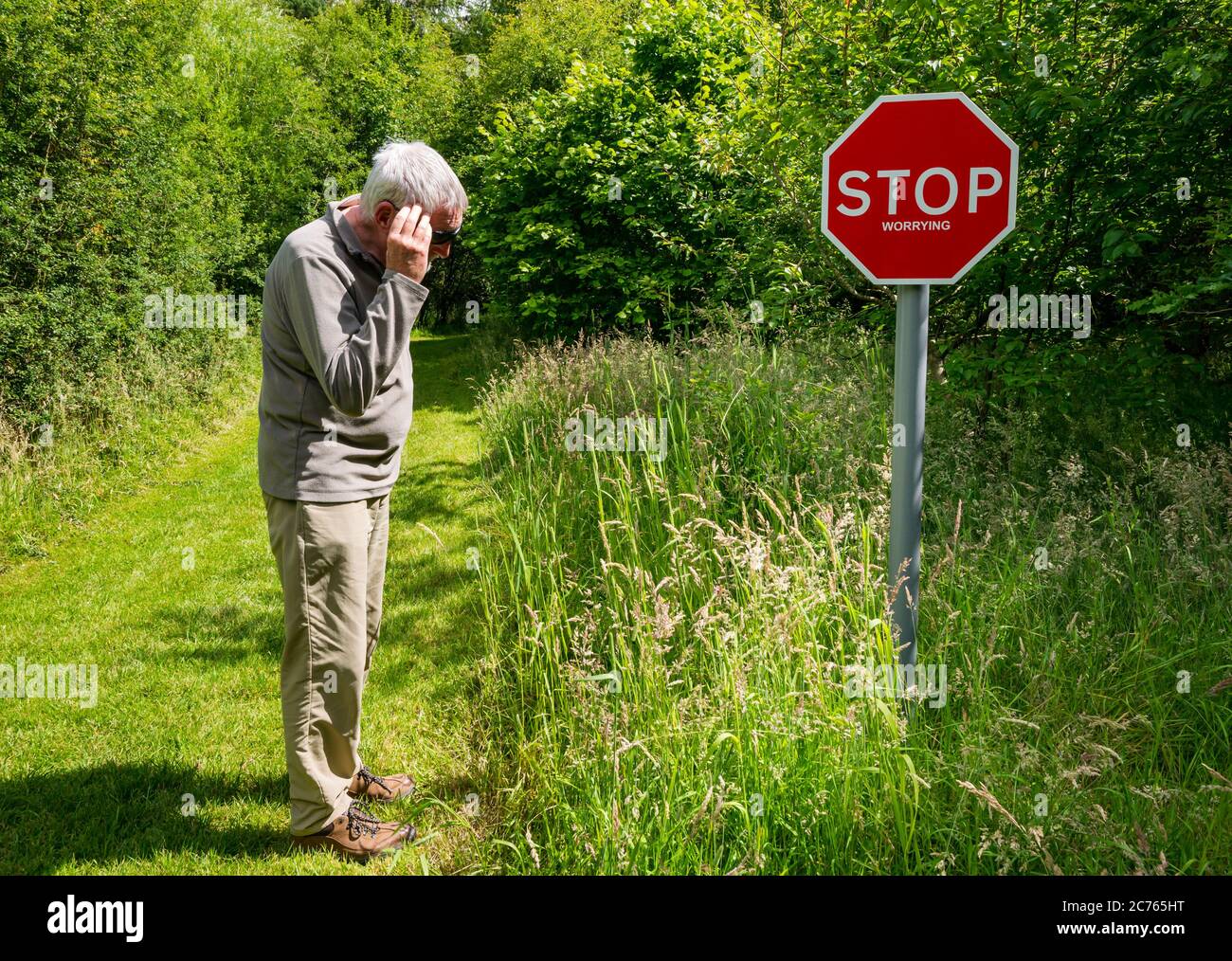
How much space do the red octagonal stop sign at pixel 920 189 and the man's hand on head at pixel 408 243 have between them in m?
1.40

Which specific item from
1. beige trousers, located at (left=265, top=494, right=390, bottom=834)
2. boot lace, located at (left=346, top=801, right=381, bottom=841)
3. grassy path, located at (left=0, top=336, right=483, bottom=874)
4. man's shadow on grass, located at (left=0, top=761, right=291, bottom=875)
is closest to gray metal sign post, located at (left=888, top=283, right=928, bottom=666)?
grassy path, located at (left=0, top=336, right=483, bottom=874)

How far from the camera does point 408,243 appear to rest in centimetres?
272

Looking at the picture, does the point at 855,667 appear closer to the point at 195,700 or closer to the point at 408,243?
the point at 408,243

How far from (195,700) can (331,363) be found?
2.40 meters

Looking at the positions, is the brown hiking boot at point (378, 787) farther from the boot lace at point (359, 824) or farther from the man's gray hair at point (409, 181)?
the man's gray hair at point (409, 181)

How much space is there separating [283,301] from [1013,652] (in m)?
2.94

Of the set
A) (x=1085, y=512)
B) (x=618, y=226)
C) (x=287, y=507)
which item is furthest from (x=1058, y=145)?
(x=618, y=226)

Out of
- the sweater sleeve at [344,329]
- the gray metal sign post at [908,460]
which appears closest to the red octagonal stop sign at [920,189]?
the gray metal sign post at [908,460]

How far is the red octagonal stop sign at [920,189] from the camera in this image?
2.89 m

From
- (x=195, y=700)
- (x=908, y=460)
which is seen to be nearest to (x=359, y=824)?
(x=195, y=700)

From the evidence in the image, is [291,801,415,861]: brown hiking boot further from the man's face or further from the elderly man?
the man's face

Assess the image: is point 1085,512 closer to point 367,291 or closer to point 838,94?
point 838,94

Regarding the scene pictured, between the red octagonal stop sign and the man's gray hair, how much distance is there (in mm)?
1328

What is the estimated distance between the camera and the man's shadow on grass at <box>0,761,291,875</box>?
3.03m
